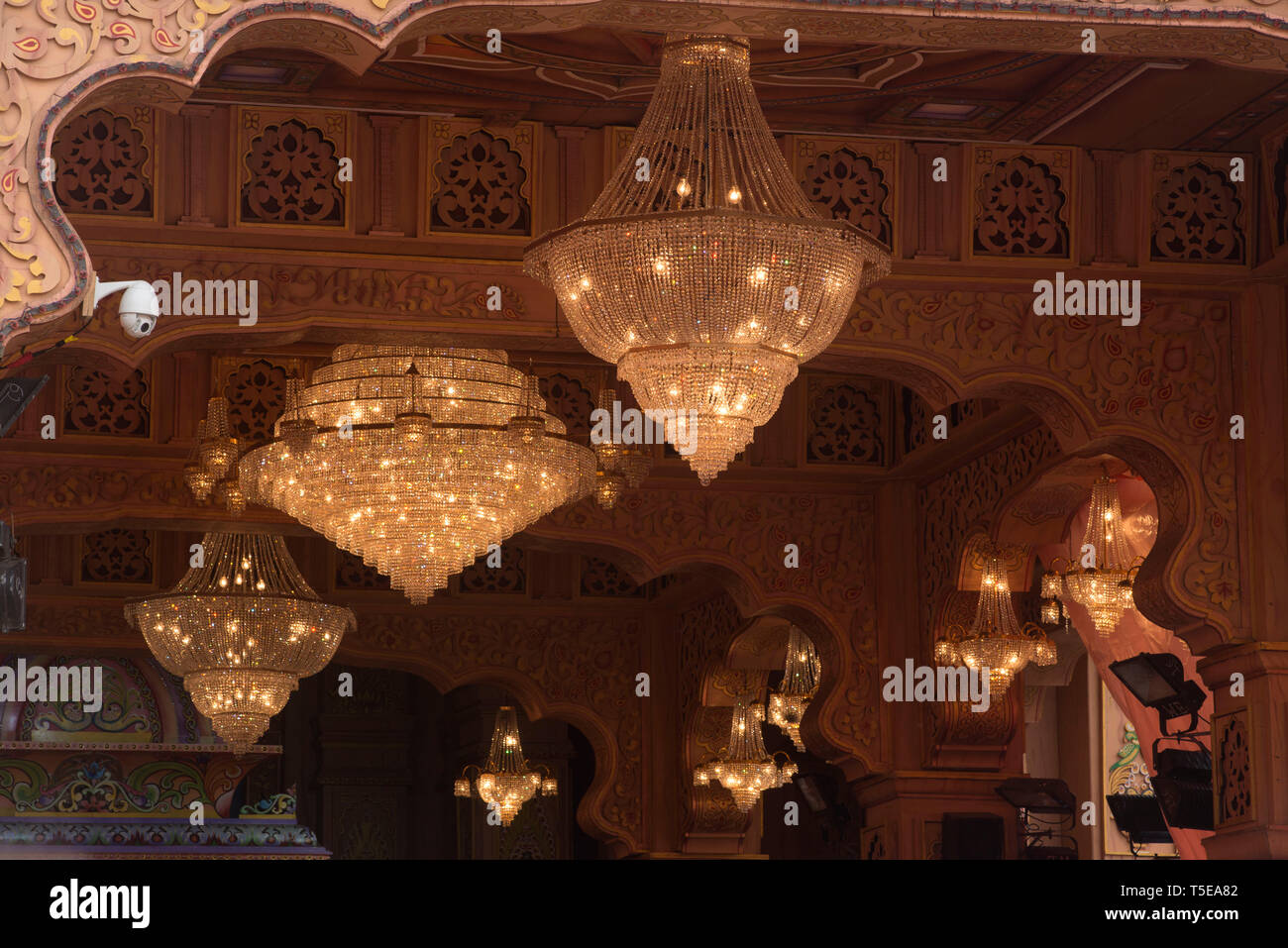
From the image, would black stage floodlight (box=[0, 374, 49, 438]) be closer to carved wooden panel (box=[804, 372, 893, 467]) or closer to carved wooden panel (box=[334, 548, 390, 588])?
carved wooden panel (box=[804, 372, 893, 467])

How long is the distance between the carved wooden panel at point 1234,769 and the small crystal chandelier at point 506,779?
22.9ft

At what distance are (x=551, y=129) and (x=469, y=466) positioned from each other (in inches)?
47.1

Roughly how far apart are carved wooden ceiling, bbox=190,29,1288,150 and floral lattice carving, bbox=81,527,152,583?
444cm

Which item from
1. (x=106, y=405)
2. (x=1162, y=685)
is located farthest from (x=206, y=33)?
(x=1162, y=685)

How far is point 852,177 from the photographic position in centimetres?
673

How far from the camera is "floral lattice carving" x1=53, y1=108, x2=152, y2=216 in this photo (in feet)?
20.5

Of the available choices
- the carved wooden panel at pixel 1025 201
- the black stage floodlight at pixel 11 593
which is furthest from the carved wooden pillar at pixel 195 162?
the carved wooden panel at pixel 1025 201

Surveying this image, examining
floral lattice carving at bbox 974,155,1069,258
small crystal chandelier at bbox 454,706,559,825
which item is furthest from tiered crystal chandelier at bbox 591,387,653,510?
small crystal chandelier at bbox 454,706,559,825

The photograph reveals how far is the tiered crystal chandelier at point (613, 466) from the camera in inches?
310

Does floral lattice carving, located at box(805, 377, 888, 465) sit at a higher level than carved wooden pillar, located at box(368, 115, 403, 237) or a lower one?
lower

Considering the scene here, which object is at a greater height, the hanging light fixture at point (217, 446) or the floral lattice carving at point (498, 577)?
the hanging light fixture at point (217, 446)

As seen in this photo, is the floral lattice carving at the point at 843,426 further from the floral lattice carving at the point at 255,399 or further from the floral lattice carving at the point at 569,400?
the floral lattice carving at the point at 255,399
